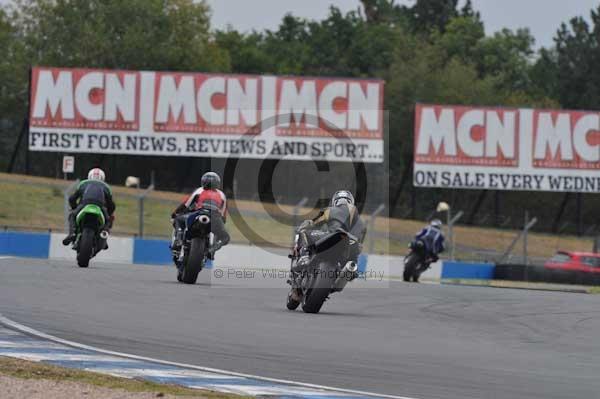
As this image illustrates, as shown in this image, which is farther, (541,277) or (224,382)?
(541,277)

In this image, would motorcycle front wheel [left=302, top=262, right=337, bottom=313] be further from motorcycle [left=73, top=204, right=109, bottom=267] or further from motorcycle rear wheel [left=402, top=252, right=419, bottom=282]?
motorcycle rear wheel [left=402, top=252, right=419, bottom=282]

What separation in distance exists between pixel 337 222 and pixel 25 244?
55.1 feet

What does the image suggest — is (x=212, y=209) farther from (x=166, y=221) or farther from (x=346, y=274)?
(x=166, y=221)

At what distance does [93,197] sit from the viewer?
19.1 m

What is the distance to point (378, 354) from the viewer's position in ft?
34.1

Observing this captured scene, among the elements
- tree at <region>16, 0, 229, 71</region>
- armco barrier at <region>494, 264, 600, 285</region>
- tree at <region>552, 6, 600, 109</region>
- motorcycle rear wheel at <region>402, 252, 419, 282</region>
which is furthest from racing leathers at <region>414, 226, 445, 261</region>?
tree at <region>552, 6, 600, 109</region>

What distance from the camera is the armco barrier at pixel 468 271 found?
34.0m

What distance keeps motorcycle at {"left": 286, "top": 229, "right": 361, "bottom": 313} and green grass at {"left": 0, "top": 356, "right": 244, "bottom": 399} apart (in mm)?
5448

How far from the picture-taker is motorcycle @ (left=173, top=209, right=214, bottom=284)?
17.1m

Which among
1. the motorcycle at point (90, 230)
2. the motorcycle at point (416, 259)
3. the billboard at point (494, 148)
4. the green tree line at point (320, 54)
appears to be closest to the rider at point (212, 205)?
the motorcycle at point (90, 230)

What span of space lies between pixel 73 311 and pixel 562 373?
4.75 meters

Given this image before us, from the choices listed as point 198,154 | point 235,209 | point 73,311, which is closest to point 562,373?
point 73,311

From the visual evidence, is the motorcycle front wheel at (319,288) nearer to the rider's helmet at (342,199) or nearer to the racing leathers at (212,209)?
the rider's helmet at (342,199)

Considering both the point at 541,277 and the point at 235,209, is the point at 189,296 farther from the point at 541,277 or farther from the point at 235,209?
the point at 235,209
